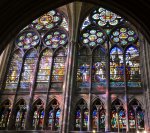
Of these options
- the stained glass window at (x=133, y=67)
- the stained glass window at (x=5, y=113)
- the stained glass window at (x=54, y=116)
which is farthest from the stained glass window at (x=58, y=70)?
the stained glass window at (x=133, y=67)

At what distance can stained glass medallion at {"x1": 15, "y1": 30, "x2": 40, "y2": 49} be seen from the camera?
18172mm

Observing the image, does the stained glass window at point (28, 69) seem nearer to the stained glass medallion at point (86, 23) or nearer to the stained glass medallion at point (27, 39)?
the stained glass medallion at point (27, 39)

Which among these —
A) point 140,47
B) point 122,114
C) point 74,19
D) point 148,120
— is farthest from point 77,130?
point 74,19

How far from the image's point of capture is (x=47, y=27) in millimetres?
18781

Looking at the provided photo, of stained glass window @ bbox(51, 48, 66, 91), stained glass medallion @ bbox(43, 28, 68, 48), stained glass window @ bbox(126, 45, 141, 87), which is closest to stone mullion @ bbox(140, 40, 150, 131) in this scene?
stained glass window @ bbox(126, 45, 141, 87)

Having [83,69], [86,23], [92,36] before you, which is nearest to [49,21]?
[86,23]

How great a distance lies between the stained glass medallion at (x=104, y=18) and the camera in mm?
18203

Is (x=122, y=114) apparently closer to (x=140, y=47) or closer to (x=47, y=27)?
(x=140, y=47)

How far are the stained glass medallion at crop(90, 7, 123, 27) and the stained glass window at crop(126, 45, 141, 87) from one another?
7.49ft

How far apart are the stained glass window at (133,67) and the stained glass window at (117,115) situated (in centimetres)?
142

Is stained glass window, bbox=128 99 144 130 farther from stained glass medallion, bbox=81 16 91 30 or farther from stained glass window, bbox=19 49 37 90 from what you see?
stained glass medallion, bbox=81 16 91 30

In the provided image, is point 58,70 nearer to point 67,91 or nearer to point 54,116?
point 67,91

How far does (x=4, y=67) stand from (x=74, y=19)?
545 centimetres

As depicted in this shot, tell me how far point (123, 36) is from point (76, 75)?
4071mm
